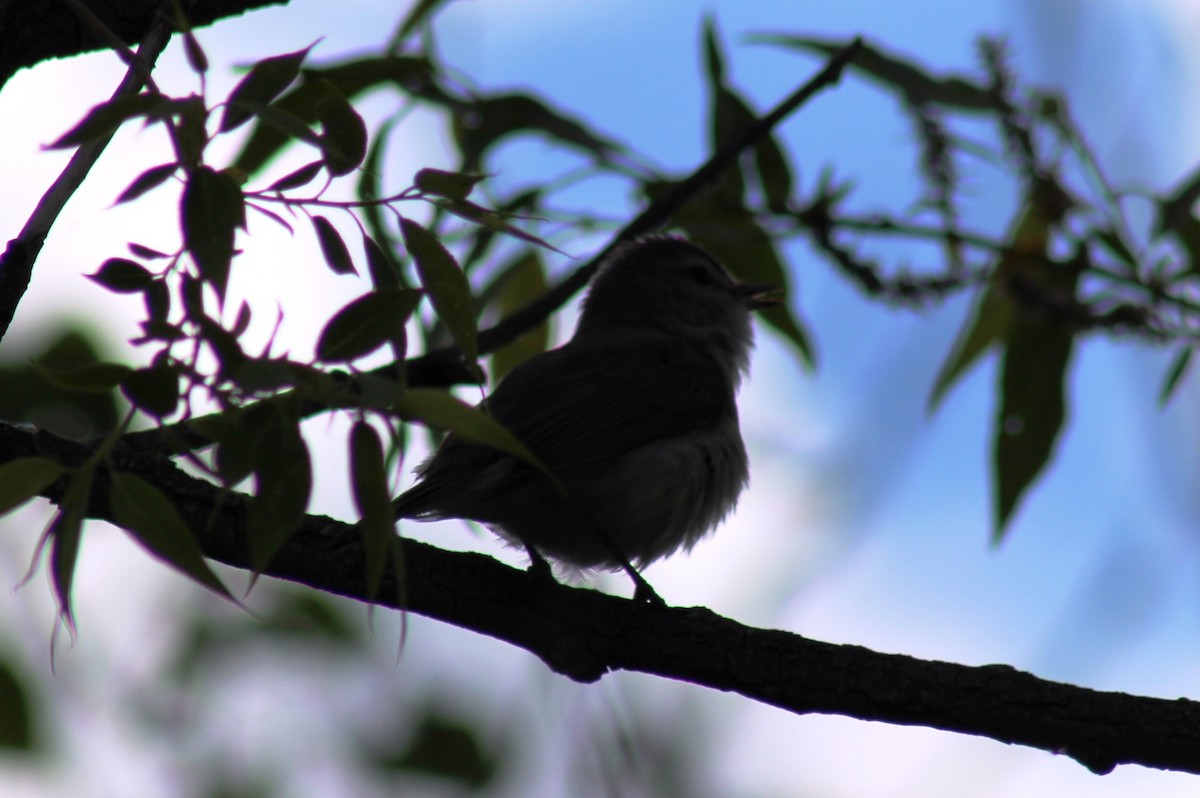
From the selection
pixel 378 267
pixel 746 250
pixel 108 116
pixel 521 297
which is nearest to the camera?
pixel 108 116

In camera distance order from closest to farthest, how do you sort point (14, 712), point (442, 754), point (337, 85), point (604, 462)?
point (14, 712) < point (442, 754) < point (337, 85) < point (604, 462)

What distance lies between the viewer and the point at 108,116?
1.52 m

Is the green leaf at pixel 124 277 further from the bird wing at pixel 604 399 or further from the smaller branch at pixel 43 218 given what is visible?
the bird wing at pixel 604 399

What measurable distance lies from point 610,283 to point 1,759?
345 cm

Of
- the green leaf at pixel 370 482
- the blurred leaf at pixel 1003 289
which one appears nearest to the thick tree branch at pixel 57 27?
the green leaf at pixel 370 482

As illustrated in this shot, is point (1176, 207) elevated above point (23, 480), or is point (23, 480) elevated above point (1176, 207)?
point (1176, 207)

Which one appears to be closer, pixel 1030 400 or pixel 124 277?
pixel 124 277

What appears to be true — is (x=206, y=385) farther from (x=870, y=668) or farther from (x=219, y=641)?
(x=219, y=641)

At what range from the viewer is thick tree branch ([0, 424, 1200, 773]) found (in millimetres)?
2537

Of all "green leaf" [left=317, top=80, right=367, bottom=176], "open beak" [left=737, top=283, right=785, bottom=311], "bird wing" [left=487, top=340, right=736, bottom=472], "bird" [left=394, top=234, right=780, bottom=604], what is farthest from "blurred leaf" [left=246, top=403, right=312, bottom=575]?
"open beak" [left=737, top=283, right=785, bottom=311]

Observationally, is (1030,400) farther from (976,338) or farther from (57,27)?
(57,27)

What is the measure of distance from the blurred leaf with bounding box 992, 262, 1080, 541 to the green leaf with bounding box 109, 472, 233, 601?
114 inches

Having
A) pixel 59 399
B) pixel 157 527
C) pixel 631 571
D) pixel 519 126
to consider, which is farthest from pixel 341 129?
pixel 519 126

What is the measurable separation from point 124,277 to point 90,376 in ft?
0.46
